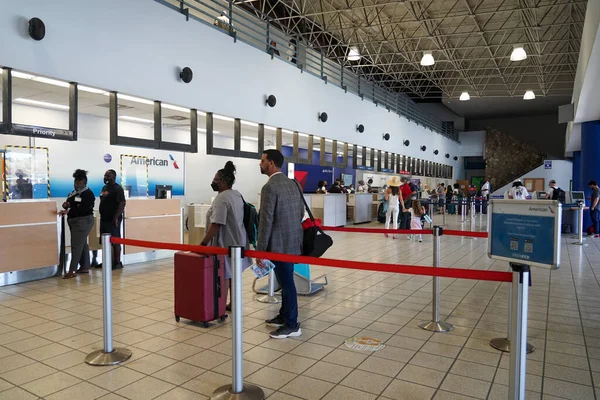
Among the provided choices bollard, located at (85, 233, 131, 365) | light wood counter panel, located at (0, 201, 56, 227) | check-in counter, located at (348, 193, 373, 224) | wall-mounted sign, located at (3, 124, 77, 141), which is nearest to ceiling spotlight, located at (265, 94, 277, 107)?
wall-mounted sign, located at (3, 124, 77, 141)

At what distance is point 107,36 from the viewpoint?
6.20 metres

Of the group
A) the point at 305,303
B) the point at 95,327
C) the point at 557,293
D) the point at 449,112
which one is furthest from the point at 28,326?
the point at 449,112

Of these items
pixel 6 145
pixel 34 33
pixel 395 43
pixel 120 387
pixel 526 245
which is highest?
pixel 395 43

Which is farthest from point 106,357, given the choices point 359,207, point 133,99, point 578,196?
point 359,207

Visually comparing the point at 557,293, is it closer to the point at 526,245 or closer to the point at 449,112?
the point at 526,245

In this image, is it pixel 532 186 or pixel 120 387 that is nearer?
pixel 120 387

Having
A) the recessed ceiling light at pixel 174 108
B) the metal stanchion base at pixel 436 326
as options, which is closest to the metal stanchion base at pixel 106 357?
the metal stanchion base at pixel 436 326

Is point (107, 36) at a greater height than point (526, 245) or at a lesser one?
greater

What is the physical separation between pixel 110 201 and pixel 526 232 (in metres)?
6.00

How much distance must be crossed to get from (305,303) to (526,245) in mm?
2827

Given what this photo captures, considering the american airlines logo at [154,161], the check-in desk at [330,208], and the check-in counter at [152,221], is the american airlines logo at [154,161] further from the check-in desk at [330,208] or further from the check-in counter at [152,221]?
the check-in desk at [330,208]

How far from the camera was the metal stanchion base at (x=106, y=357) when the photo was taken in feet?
10.7

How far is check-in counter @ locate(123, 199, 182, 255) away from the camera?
7348 millimetres

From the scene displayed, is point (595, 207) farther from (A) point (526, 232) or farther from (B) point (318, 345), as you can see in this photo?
(B) point (318, 345)
